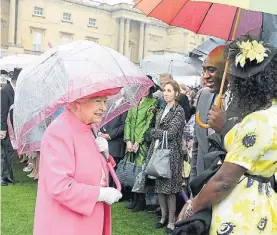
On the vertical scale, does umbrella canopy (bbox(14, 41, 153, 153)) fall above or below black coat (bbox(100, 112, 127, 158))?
above

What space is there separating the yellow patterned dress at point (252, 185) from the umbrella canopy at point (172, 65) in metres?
6.72

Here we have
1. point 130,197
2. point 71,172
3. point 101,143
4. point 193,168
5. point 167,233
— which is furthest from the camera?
point 130,197

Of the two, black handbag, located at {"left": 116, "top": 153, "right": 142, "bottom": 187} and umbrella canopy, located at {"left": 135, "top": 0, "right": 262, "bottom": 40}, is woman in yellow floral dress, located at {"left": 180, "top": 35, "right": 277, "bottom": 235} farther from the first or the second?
black handbag, located at {"left": 116, "top": 153, "right": 142, "bottom": 187}

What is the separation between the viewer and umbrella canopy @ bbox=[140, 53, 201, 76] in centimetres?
906

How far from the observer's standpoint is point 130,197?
23.3 ft

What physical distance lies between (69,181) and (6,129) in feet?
19.1

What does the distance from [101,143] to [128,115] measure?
3.61 m

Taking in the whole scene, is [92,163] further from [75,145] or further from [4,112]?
[4,112]

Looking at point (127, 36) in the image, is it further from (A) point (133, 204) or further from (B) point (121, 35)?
(A) point (133, 204)

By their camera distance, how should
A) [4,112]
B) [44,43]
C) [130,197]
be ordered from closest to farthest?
[130,197] < [4,112] < [44,43]

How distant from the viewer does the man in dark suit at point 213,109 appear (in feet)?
8.86

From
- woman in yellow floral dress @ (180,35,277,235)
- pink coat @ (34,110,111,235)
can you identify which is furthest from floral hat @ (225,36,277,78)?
pink coat @ (34,110,111,235)

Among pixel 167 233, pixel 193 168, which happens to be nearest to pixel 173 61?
pixel 167 233

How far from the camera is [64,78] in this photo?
99.0 inches
